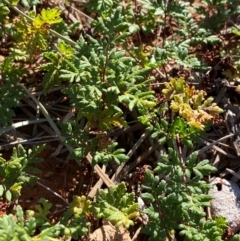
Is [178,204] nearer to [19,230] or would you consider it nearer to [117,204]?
[117,204]

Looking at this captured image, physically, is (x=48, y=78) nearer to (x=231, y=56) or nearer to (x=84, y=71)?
(x=84, y=71)

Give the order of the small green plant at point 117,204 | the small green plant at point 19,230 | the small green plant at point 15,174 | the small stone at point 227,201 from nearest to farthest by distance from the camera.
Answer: the small green plant at point 19,230 < the small green plant at point 117,204 < the small green plant at point 15,174 < the small stone at point 227,201

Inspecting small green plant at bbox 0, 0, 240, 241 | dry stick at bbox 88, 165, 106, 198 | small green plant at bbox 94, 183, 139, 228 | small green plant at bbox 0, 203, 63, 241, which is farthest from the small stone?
small green plant at bbox 0, 203, 63, 241

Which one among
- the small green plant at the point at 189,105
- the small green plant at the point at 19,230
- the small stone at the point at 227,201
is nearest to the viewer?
the small green plant at the point at 19,230

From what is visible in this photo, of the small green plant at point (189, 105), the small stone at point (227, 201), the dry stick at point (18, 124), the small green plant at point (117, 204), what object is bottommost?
the small stone at point (227, 201)

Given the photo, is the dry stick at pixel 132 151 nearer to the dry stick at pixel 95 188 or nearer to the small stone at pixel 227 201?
the dry stick at pixel 95 188

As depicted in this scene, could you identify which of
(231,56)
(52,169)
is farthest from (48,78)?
(231,56)

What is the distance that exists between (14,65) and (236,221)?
187cm

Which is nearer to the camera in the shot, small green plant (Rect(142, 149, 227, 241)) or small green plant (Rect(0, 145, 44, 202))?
small green plant (Rect(142, 149, 227, 241))

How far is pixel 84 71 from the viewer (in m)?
3.35

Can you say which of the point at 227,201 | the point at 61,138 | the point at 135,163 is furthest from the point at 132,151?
the point at 227,201

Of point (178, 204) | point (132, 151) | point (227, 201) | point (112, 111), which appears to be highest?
point (112, 111)

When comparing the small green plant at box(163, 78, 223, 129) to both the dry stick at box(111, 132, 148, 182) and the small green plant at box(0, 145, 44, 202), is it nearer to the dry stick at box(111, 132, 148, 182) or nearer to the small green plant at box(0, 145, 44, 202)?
the dry stick at box(111, 132, 148, 182)

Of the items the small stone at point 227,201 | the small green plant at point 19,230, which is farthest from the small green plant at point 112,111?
the small stone at point 227,201
